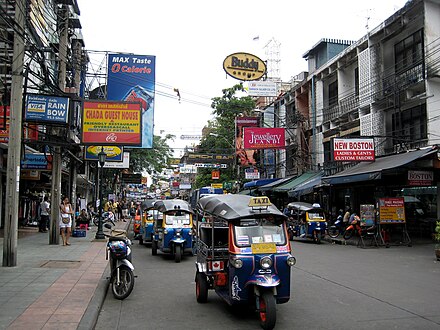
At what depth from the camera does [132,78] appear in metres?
24.5

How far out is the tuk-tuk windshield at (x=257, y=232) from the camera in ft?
22.8

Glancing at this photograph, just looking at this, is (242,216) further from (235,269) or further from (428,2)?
(428,2)

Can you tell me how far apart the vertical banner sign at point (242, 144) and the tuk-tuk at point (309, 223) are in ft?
41.8

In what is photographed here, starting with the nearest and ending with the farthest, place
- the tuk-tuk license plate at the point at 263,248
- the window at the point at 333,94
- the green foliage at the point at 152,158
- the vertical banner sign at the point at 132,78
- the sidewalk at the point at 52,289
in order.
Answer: the sidewalk at the point at 52,289 → the tuk-tuk license plate at the point at 263,248 → the vertical banner sign at the point at 132,78 → the window at the point at 333,94 → the green foliage at the point at 152,158

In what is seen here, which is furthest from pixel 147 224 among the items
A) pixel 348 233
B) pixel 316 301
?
pixel 316 301

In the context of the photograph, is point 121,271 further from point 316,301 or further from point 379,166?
point 379,166

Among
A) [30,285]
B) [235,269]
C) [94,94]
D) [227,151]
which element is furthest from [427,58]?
[227,151]

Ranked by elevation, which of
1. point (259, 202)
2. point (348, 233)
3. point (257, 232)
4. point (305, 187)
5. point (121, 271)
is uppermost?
point (305, 187)

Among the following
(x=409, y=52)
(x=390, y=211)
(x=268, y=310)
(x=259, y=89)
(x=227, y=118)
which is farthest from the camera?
(x=227, y=118)

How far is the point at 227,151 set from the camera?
4791cm

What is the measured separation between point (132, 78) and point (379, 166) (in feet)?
47.3

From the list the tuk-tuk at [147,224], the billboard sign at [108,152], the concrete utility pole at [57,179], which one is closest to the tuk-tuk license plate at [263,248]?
the tuk-tuk at [147,224]

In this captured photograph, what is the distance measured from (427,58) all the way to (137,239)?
16.3m

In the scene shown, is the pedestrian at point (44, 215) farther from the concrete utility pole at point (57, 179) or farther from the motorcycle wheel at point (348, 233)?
the motorcycle wheel at point (348, 233)
